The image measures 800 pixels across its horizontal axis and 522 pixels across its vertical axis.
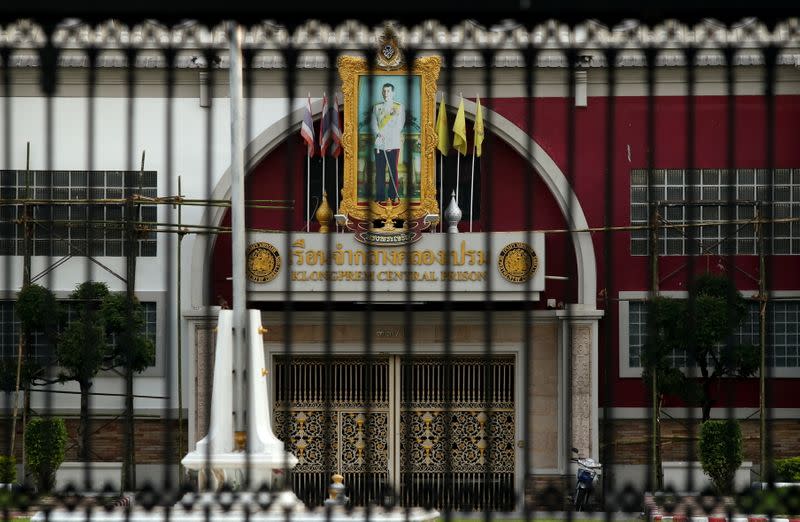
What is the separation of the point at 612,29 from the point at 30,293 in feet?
40.8

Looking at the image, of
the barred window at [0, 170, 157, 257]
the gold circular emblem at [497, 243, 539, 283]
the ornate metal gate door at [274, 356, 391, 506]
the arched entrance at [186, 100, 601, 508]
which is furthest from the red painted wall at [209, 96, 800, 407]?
the ornate metal gate door at [274, 356, 391, 506]

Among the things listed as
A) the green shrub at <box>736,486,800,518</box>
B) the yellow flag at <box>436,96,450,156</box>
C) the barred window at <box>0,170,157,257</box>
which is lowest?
the green shrub at <box>736,486,800,518</box>

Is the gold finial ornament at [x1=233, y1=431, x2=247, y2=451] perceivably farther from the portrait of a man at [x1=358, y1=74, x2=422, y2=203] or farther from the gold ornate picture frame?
the gold ornate picture frame

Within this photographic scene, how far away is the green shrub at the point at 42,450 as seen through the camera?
17031 millimetres

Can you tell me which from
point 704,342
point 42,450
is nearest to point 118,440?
point 42,450

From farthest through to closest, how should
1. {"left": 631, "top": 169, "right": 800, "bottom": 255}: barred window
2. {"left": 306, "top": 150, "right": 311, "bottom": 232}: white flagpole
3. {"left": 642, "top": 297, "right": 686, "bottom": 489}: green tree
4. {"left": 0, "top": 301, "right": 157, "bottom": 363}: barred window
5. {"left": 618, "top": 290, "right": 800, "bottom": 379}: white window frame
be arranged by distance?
{"left": 618, "top": 290, "right": 800, "bottom": 379}: white window frame → {"left": 0, "top": 301, "right": 157, "bottom": 363}: barred window → {"left": 631, "top": 169, "right": 800, "bottom": 255}: barred window → {"left": 306, "top": 150, "right": 311, "bottom": 232}: white flagpole → {"left": 642, "top": 297, "right": 686, "bottom": 489}: green tree

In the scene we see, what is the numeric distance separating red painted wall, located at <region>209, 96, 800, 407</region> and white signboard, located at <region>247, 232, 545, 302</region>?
452 mm

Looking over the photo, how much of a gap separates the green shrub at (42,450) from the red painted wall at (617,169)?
3116mm

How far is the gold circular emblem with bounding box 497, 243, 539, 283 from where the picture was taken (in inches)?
743

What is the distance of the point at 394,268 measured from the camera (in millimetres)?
19047

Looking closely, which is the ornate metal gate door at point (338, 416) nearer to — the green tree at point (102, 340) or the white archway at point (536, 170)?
the white archway at point (536, 170)

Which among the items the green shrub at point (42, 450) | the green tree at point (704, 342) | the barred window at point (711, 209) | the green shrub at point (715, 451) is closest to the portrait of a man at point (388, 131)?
the barred window at point (711, 209)

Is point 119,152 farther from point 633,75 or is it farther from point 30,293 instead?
point 633,75

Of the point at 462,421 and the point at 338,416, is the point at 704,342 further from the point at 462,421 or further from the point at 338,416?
the point at 338,416
